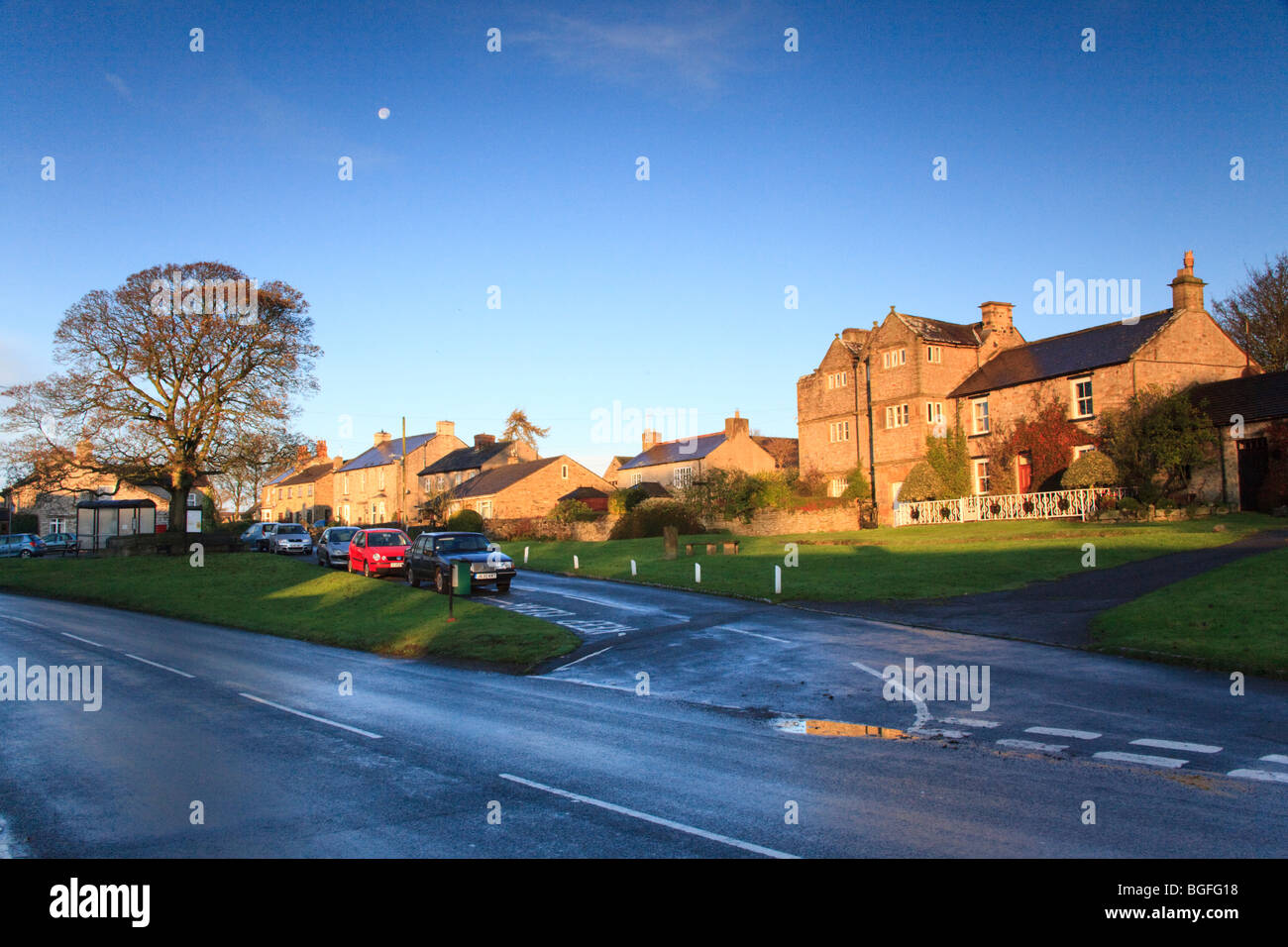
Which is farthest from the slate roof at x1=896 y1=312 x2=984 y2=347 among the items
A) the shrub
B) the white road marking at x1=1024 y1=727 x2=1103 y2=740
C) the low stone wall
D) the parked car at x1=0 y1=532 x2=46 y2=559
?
the parked car at x1=0 y1=532 x2=46 y2=559

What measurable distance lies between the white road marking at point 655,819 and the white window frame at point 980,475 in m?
41.1

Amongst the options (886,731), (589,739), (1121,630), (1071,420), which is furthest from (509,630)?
(1071,420)

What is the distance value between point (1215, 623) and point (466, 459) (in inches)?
2854

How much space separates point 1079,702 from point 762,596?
41.2 feet

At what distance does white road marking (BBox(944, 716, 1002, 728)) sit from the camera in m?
10.3

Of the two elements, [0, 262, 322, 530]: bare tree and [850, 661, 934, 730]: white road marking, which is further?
[0, 262, 322, 530]: bare tree

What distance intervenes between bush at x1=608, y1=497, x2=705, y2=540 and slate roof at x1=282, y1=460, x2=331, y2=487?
195ft

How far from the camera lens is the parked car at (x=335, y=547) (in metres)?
36.0

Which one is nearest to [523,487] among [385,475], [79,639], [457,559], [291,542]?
[385,475]

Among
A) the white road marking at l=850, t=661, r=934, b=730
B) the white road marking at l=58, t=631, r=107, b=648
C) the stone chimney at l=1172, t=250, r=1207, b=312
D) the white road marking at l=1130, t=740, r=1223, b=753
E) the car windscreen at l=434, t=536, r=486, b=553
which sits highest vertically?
the stone chimney at l=1172, t=250, r=1207, b=312

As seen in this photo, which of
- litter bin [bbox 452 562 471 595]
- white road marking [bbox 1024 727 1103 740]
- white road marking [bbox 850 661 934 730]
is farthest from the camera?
litter bin [bbox 452 562 471 595]

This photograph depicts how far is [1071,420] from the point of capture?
4006 centimetres

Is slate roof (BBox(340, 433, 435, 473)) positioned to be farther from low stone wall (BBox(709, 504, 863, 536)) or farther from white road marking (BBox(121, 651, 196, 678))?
white road marking (BBox(121, 651, 196, 678))

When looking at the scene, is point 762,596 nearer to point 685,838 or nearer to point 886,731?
point 886,731
